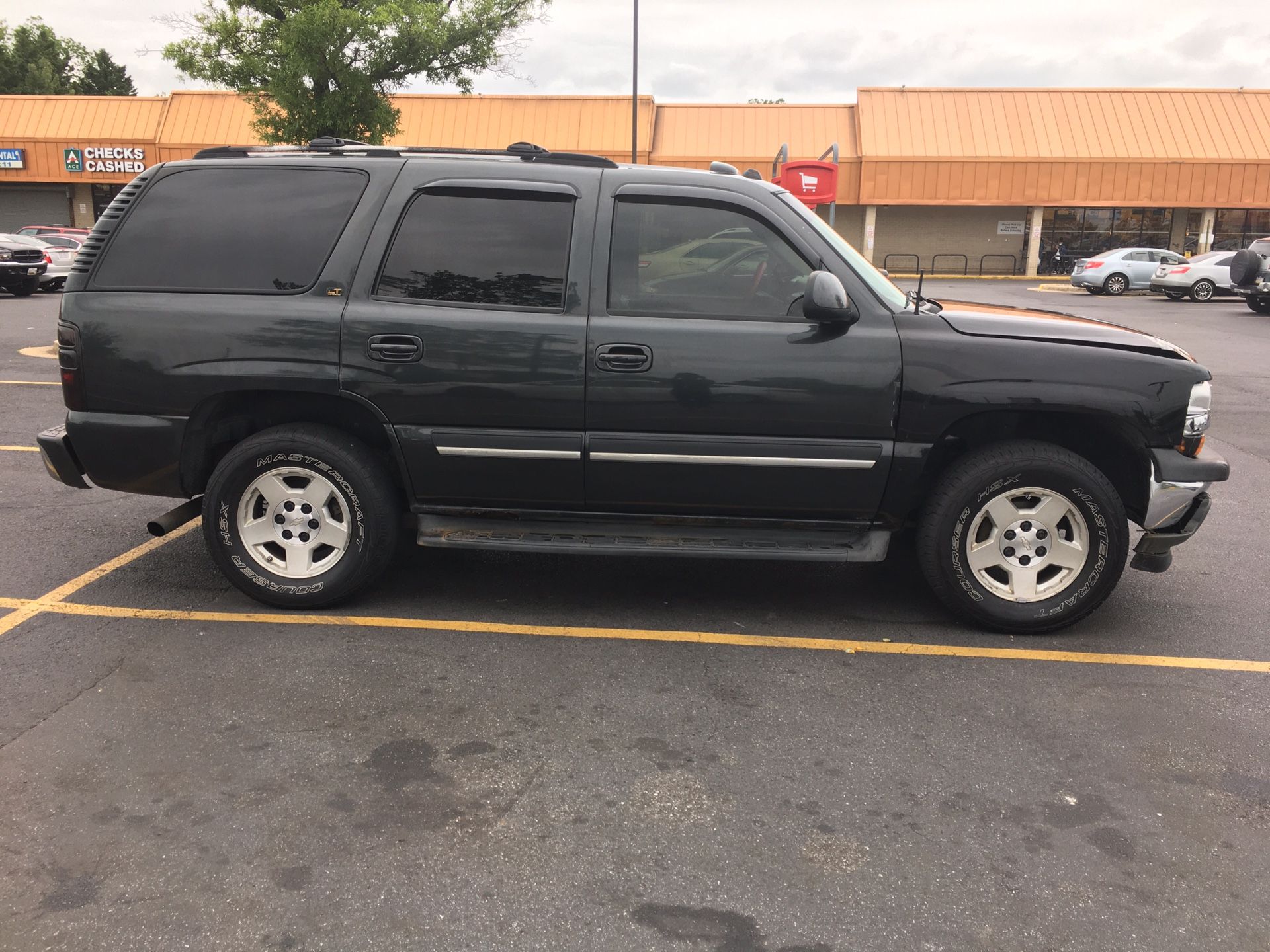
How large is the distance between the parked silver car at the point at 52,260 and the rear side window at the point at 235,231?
20.1 metres

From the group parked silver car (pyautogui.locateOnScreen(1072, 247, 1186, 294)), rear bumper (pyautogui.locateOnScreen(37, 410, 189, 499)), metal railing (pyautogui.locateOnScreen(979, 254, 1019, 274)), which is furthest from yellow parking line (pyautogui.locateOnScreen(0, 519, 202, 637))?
metal railing (pyautogui.locateOnScreen(979, 254, 1019, 274))

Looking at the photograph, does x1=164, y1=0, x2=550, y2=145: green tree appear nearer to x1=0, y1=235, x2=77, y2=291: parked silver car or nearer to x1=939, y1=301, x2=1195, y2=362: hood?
x1=0, y1=235, x2=77, y2=291: parked silver car

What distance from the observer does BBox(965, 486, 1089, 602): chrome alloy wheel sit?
4266 mm

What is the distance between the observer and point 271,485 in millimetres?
4430

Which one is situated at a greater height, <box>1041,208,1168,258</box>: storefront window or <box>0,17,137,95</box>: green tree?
<box>0,17,137,95</box>: green tree

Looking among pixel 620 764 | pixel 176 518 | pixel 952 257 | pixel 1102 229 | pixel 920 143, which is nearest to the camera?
pixel 620 764

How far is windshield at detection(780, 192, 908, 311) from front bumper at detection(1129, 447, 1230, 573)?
127 centimetres

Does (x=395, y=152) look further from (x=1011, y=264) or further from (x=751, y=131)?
(x=1011, y=264)

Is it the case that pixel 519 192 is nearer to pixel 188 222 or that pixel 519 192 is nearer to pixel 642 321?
pixel 642 321

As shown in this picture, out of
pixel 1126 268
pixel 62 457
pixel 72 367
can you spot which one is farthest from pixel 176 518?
pixel 1126 268

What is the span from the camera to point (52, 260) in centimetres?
2317

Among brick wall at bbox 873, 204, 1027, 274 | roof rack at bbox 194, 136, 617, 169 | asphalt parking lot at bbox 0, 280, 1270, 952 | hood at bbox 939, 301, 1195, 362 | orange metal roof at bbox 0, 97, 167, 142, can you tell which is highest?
orange metal roof at bbox 0, 97, 167, 142

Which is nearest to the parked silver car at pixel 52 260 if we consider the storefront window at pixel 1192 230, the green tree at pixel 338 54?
the green tree at pixel 338 54

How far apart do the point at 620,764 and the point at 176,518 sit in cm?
264
